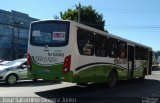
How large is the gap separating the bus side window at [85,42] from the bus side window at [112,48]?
7.31ft

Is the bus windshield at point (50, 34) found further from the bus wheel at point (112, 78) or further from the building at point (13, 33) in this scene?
the building at point (13, 33)

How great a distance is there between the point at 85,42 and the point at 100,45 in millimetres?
1664

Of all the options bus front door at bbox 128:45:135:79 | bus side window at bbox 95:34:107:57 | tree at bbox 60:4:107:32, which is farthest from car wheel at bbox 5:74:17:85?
tree at bbox 60:4:107:32

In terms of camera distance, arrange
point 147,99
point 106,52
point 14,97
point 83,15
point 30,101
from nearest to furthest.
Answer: point 30,101
point 14,97
point 147,99
point 106,52
point 83,15

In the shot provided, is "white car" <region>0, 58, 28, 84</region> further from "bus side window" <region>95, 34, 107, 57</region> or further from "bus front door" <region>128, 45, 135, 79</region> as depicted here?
"bus front door" <region>128, 45, 135, 79</region>

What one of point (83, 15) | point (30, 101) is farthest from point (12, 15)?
point (30, 101)

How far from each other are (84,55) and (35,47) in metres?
2.15

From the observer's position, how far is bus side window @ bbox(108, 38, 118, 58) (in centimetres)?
1723

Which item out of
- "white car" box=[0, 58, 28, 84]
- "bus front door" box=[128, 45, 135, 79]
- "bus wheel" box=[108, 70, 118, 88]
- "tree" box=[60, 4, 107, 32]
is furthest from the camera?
"tree" box=[60, 4, 107, 32]

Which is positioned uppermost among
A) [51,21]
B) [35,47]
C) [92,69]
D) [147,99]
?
[51,21]

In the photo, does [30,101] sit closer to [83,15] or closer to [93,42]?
[93,42]

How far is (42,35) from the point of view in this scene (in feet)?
46.8

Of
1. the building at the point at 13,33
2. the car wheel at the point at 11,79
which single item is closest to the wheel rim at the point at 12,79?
the car wheel at the point at 11,79

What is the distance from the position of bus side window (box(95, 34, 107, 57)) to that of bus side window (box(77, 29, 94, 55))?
0.48 meters
